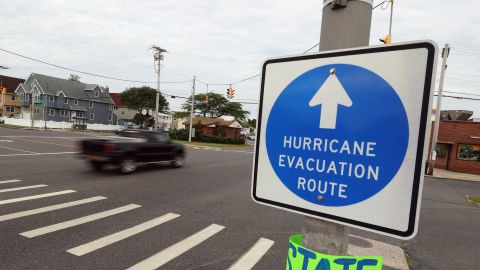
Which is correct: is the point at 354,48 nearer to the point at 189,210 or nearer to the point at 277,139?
the point at 277,139

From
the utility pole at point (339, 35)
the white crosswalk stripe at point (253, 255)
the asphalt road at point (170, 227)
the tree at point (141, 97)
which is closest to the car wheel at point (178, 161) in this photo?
the asphalt road at point (170, 227)

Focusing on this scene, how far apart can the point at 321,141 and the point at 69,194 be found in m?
8.95

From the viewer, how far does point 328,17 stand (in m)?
1.28

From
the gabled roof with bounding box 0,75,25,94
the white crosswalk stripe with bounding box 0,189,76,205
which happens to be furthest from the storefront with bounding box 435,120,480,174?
the gabled roof with bounding box 0,75,25,94

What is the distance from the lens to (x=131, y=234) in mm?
5773

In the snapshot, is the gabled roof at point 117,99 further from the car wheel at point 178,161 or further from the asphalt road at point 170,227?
the asphalt road at point 170,227

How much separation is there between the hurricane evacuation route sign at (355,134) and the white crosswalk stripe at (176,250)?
12.3 ft

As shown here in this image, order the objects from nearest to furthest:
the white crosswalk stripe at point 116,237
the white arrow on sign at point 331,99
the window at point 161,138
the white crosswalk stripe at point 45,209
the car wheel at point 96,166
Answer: the white arrow on sign at point 331,99
the white crosswalk stripe at point 116,237
the white crosswalk stripe at point 45,209
the car wheel at point 96,166
the window at point 161,138

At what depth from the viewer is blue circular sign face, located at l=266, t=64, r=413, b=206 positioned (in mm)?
1110

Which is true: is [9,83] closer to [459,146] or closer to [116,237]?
[116,237]

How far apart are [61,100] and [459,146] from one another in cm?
6263

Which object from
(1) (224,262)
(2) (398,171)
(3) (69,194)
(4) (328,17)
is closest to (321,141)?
(2) (398,171)

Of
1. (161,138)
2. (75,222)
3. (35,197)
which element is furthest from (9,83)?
(75,222)

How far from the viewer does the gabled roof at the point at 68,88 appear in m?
58.5
